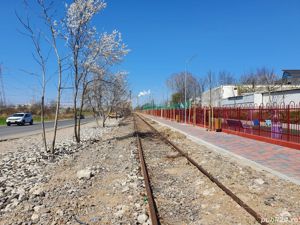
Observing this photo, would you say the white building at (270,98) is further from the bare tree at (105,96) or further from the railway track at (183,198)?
the railway track at (183,198)

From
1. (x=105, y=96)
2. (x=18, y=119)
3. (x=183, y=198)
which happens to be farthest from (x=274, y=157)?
(x=18, y=119)

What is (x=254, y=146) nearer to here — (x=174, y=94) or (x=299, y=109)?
(x=299, y=109)

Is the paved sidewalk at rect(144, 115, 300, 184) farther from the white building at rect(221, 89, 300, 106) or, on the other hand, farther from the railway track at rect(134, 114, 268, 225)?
the white building at rect(221, 89, 300, 106)

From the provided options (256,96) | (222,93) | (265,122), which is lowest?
(265,122)

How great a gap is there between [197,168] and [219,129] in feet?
48.3

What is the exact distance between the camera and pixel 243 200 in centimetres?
689

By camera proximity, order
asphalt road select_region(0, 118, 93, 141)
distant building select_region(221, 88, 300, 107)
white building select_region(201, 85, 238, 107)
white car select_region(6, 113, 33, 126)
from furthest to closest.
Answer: white building select_region(201, 85, 238, 107) → white car select_region(6, 113, 33, 126) → distant building select_region(221, 88, 300, 107) → asphalt road select_region(0, 118, 93, 141)

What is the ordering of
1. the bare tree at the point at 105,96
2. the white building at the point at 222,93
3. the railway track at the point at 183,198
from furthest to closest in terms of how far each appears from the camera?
the white building at the point at 222,93 < the bare tree at the point at 105,96 < the railway track at the point at 183,198

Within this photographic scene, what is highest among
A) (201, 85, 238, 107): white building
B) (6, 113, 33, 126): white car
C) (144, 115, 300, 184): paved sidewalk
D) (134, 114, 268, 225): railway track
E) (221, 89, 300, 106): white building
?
(201, 85, 238, 107): white building

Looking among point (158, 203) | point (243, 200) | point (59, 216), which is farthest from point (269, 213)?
point (59, 216)

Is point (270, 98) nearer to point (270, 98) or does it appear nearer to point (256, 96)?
point (270, 98)

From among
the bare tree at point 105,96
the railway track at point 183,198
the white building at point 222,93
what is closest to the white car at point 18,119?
the bare tree at point 105,96

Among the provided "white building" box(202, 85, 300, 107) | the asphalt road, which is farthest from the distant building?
the asphalt road

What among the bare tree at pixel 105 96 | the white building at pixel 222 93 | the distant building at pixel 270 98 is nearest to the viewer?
the bare tree at pixel 105 96
